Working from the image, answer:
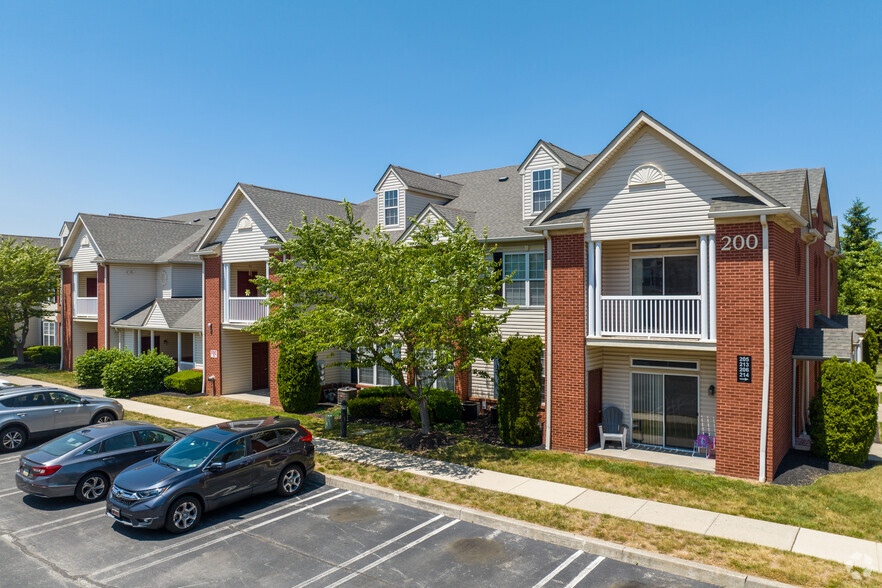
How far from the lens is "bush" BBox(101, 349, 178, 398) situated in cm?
2600

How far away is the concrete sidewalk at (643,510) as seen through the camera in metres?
9.65

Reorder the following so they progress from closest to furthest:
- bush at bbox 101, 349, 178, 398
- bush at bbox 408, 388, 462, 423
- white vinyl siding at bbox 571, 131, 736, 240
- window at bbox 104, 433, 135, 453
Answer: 1. window at bbox 104, 433, 135, 453
2. white vinyl siding at bbox 571, 131, 736, 240
3. bush at bbox 408, 388, 462, 423
4. bush at bbox 101, 349, 178, 398

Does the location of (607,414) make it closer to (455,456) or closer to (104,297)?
(455,456)

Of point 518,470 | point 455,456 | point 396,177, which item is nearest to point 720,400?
point 518,470

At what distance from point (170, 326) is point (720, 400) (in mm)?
25041

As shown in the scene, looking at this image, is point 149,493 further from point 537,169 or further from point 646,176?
point 537,169

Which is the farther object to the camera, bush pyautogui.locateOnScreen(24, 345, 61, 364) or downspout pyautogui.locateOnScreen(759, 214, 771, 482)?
bush pyautogui.locateOnScreen(24, 345, 61, 364)

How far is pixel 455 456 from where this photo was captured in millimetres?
15531

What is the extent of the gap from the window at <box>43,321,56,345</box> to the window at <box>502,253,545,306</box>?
36745 millimetres

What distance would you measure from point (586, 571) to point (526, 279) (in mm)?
11445

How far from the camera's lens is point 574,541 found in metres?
10.1

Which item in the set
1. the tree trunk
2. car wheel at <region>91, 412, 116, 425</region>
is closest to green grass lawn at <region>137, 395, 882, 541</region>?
the tree trunk

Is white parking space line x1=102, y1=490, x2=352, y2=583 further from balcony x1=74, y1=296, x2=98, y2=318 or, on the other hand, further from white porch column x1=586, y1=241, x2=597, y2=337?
balcony x1=74, y1=296, x2=98, y2=318

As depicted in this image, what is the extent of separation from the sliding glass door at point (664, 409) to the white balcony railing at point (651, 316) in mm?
1789
